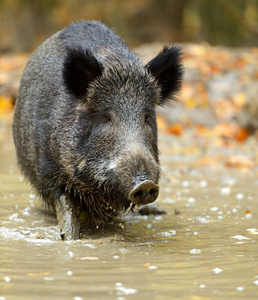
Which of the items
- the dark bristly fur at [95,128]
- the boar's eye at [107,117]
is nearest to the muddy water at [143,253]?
the dark bristly fur at [95,128]

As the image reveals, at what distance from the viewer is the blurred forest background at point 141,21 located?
2395 centimetres

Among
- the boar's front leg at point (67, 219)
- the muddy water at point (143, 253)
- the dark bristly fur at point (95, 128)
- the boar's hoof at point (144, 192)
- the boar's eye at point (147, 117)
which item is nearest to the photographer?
the muddy water at point (143, 253)

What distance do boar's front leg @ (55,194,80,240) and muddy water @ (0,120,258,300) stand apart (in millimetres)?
118

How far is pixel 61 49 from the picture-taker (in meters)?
6.41

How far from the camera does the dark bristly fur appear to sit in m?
4.95

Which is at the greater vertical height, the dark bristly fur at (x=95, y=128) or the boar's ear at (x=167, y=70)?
the boar's ear at (x=167, y=70)

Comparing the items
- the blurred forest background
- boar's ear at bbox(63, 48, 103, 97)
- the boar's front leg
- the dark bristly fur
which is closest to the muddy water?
the boar's front leg

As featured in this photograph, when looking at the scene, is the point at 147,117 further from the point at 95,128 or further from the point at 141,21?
the point at 141,21

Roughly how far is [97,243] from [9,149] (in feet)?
23.5

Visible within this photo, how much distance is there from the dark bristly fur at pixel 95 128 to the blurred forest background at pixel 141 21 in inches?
729

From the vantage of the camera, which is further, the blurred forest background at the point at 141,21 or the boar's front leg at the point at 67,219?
the blurred forest background at the point at 141,21

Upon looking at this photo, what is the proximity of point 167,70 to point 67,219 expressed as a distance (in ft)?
6.27

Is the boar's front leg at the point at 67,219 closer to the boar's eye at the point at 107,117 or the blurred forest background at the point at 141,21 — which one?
the boar's eye at the point at 107,117

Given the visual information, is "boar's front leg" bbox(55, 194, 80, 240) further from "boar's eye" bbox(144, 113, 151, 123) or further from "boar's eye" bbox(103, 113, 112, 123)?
"boar's eye" bbox(144, 113, 151, 123)
